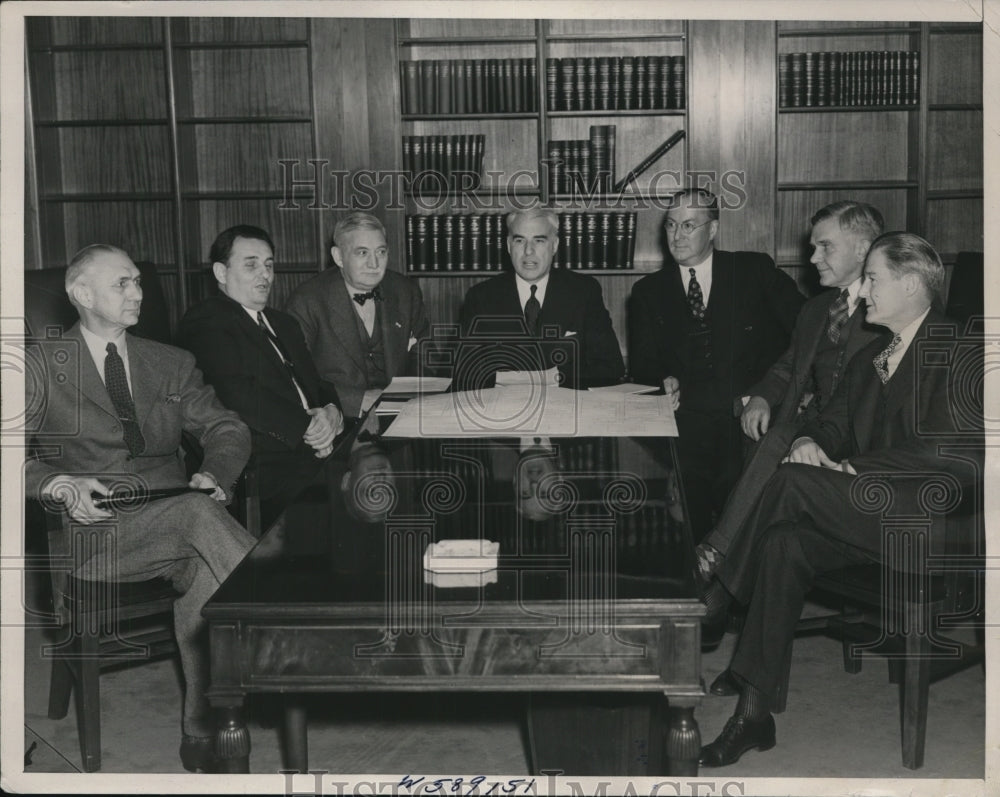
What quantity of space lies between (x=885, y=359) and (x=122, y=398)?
2107 millimetres

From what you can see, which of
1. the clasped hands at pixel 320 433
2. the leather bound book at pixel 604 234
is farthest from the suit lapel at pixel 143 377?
the leather bound book at pixel 604 234

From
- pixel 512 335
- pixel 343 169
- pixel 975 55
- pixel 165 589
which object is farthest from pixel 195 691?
pixel 975 55

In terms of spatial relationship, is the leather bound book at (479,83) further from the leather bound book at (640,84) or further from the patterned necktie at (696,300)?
the patterned necktie at (696,300)

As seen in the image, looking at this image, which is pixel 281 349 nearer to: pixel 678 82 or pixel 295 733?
pixel 295 733

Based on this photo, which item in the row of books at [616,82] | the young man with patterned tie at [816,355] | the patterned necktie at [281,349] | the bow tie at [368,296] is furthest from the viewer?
the row of books at [616,82]

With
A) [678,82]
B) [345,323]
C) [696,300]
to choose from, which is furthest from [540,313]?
[678,82]

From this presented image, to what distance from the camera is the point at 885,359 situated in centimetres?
320

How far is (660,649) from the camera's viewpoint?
1.93 meters

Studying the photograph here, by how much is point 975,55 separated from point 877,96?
0.62m

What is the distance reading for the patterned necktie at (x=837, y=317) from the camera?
3.78 m

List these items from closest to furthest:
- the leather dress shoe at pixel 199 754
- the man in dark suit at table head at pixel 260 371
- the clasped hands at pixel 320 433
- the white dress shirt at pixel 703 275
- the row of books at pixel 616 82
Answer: the leather dress shoe at pixel 199 754 → the man in dark suit at table head at pixel 260 371 → the clasped hands at pixel 320 433 → the white dress shirt at pixel 703 275 → the row of books at pixel 616 82

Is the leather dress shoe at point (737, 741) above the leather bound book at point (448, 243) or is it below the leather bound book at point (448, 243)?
below

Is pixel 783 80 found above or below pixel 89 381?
above

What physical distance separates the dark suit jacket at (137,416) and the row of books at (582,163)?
9.06ft
